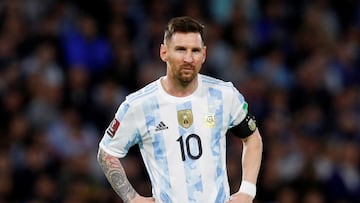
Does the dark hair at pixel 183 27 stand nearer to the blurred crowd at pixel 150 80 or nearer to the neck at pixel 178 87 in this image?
the neck at pixel 178 87

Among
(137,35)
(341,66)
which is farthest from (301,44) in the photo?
(137,35)

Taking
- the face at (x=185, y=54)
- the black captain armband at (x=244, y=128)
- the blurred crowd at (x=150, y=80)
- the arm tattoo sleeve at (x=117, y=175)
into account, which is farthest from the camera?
the blurred crowd at (x=150, y=80)

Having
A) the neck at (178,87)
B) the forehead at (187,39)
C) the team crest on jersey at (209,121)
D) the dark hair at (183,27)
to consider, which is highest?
the dark hair at (183,27)

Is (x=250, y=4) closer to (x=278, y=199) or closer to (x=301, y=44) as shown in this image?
(x=301, y=44)

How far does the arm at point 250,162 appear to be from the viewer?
26.1ft

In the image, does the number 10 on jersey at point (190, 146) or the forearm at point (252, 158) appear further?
the forearm at point (252, 158)

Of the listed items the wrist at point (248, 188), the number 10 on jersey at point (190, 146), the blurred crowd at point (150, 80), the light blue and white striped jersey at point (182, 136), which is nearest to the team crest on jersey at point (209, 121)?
the light blue and white striped jersey at point (182, 136)

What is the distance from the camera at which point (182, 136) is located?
26.1 ft

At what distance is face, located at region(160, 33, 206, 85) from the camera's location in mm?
7801

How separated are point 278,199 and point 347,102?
2.59 metres

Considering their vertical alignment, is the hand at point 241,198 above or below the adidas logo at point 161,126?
below

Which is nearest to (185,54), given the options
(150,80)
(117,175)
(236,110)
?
(236,110)

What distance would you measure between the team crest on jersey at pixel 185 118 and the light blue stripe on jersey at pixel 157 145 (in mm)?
145

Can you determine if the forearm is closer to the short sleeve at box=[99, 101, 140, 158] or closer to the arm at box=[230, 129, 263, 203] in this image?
the arm at box=[230, 129, 263, 203]
